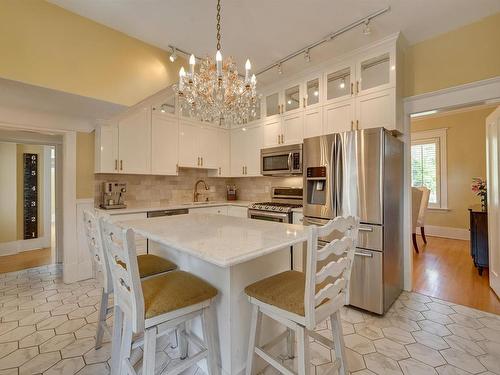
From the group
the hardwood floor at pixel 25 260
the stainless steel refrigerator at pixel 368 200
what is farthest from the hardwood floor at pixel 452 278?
the hardwood floor at pixel 25 260

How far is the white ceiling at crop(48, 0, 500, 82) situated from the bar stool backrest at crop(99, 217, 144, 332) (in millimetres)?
2159

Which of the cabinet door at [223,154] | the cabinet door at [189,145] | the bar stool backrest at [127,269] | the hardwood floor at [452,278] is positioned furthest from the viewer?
the cabinet door at [223,154]

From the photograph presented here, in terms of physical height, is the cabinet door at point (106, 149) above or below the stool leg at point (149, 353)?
above

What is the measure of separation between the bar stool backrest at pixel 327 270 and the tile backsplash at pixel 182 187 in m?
2.72

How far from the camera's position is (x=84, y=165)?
3.28 metres

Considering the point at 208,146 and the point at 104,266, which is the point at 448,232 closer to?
the point at 208,146

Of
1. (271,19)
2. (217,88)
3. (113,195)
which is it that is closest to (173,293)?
(217,88)

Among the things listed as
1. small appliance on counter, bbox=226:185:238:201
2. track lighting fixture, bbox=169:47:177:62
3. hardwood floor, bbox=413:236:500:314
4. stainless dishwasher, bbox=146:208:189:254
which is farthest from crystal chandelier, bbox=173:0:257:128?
hardwood floor, bbox=413:236:500:314

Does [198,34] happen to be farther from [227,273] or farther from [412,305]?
[412,305]

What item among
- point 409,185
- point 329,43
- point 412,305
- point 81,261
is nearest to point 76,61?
point 81,261

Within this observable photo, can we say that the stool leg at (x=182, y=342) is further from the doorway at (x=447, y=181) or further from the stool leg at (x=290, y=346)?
the doorway at (x=447, y=181)

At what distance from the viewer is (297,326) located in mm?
1177

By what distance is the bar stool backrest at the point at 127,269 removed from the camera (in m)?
1.04

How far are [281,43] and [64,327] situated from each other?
3.62 meters
